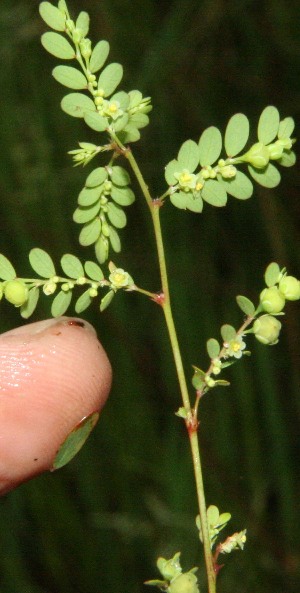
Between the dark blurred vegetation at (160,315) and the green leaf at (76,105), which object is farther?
the dark blurred vegetation at (160,315)

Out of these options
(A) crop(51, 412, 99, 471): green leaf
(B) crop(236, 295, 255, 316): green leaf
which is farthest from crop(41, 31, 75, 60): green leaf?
(A) crop(51, 412, 99, 471): green leaf

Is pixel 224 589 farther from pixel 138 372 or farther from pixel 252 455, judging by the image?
pixel 138 372

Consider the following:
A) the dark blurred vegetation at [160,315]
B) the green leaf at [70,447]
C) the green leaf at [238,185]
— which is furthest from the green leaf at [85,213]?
the dark blurred vegetation at [160,315]

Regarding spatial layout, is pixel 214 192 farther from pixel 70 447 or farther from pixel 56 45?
pixel 70 447

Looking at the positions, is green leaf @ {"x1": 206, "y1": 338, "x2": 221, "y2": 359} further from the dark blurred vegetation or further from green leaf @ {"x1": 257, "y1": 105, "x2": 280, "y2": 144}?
the dark blurred vegetation

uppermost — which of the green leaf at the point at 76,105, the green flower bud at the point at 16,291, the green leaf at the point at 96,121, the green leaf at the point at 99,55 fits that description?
the green leaf at the point at 99,55

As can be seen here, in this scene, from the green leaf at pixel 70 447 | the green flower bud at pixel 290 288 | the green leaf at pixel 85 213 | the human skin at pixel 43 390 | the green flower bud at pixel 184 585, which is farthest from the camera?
the human skin at pixel 43 390

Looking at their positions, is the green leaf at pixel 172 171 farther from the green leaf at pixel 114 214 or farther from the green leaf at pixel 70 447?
the green leaf at pixel 70 447

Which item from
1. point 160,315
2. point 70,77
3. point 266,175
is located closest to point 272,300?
point 266,175
